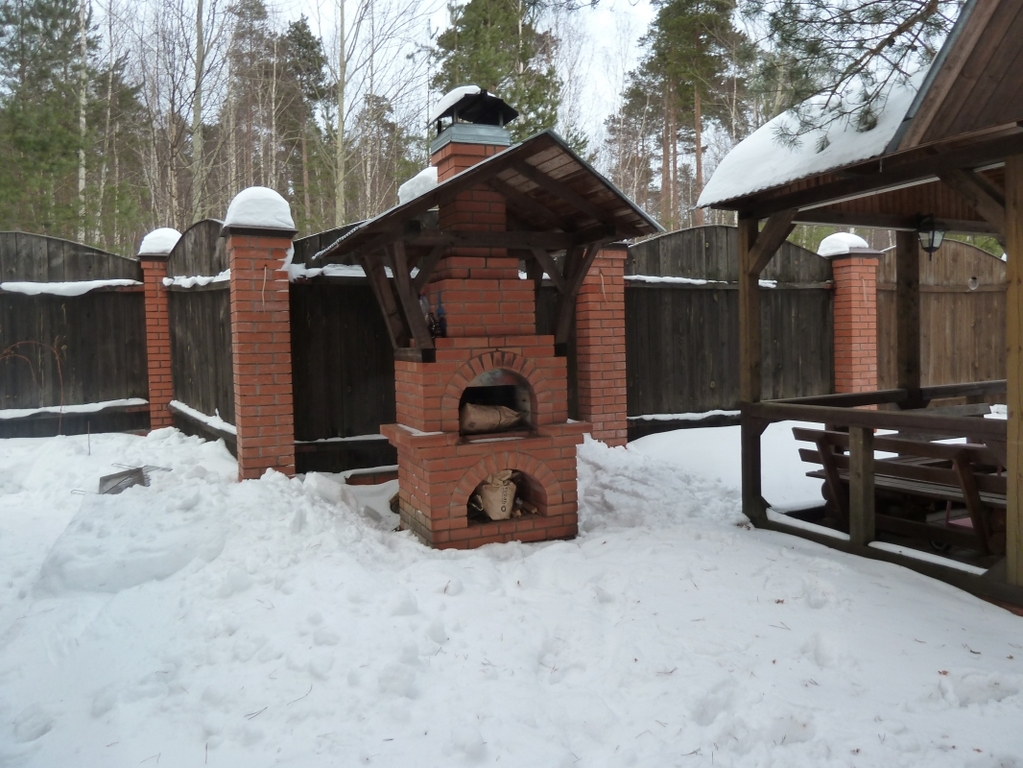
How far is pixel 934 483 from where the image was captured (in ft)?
15.3

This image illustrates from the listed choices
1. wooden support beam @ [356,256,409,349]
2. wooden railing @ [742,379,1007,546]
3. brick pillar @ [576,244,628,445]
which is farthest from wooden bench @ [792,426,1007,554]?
wooden support beam @ [356,256,409,349]

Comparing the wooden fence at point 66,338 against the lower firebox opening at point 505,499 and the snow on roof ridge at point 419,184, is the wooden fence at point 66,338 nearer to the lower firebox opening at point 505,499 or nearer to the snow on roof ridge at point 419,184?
the snow on roof ridge at point 419,184

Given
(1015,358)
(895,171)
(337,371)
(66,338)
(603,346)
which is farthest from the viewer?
(66,338)

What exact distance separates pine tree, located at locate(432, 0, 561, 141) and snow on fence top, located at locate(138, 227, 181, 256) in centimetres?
A: 667

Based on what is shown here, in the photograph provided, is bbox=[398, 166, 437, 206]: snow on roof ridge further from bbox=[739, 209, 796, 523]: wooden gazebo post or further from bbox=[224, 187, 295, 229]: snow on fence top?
bbox=[739, 209, 796, 523]: wooden gazebo post

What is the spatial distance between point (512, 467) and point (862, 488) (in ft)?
→ 7.30

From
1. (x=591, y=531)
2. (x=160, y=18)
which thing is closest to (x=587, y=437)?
(x=591, y=531)

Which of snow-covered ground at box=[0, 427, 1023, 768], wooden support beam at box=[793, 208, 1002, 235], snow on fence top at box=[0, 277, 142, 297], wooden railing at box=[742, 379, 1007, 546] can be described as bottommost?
snow-covered ground at box=[0, 427, 1023, 768]

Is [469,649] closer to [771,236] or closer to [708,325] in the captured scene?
[771,236]

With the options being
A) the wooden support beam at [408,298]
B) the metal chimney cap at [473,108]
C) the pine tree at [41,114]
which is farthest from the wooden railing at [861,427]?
the pine tree at [41,114]

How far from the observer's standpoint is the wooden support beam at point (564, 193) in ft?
15.0

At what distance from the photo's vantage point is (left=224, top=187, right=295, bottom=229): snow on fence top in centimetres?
564

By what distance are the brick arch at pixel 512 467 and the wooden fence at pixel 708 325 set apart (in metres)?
2.86

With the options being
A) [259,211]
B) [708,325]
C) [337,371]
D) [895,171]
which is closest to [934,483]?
[895,171]
